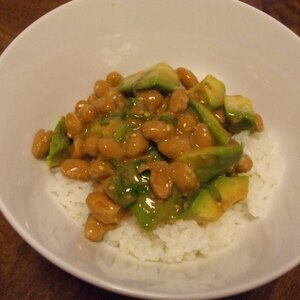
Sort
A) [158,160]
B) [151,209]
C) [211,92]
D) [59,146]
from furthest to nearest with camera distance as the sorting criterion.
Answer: [211,92], [59,146], [158,160], [151,209]

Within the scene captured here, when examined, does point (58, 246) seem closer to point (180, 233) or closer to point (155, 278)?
point (155, 278)

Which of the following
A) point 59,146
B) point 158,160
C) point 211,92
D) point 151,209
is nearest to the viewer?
point 151,209

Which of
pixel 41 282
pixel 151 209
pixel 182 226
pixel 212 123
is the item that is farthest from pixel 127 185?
pixel 41 282

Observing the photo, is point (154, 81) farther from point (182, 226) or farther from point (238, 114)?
point (182, 226)

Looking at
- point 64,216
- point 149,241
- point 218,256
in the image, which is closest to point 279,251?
point 218,256

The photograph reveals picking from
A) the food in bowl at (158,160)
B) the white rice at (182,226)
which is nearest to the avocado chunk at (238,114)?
the food in bowl at (158,160)

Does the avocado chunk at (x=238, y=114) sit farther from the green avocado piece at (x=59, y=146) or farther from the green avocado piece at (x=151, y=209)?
the green avocado piece at (x=59, y=146)
